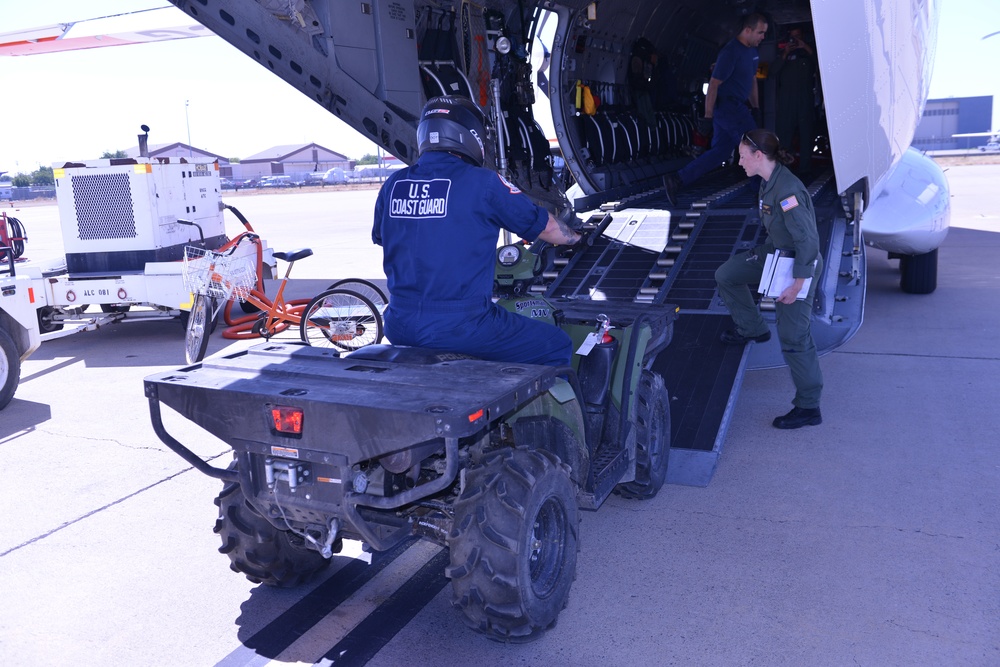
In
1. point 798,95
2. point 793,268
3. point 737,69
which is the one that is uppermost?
point 737,69

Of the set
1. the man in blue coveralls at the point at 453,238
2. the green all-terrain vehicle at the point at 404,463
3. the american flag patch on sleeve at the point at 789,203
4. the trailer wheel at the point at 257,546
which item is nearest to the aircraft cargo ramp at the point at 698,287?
the american flag patch on sleeve at the point at 789,203

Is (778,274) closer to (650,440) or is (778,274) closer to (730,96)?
(650,440)

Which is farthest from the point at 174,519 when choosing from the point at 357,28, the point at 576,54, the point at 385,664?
the point at 576,54

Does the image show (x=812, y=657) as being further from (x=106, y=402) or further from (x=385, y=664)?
(x=106, y=402)

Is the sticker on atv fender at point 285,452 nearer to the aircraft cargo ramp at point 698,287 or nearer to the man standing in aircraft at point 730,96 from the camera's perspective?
the aircraft cargo ramp at point 698,287

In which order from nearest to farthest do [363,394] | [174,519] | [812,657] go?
[363,394] → [812,657] → [174,519]

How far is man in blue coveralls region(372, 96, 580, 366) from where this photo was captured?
3.16 metres

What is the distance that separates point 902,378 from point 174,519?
4946mm

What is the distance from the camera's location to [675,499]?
4242 millimetres

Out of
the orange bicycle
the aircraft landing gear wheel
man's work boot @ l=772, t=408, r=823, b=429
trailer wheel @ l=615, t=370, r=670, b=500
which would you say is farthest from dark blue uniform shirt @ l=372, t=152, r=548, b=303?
the aircraft landing gear wheel

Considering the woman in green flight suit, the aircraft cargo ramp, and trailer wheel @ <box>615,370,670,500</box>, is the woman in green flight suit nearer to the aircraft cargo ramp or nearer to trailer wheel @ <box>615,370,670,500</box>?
the aircraft cargo ramp

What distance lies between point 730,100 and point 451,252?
232 inches

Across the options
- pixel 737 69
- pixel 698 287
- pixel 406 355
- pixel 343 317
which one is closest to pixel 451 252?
pixel 406 355

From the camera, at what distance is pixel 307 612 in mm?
3281
